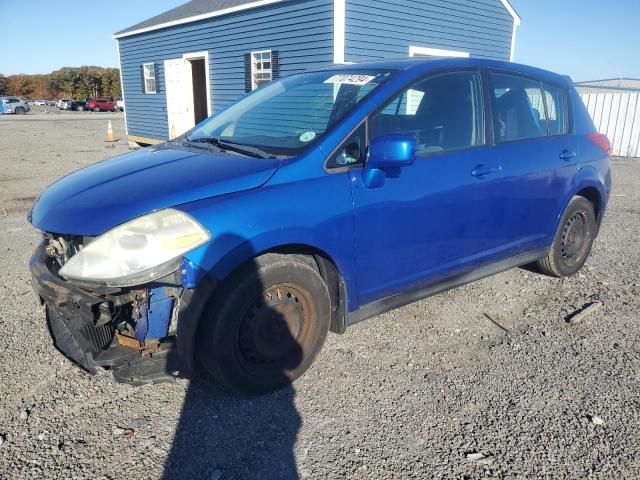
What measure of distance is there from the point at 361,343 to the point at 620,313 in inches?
82.4

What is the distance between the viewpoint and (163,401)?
2.66 m

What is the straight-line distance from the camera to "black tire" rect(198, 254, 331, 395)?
2385 mm

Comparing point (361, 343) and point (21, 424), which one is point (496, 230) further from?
point (21, 424)

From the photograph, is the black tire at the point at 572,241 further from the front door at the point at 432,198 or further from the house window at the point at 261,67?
the house window at the point at 261,67

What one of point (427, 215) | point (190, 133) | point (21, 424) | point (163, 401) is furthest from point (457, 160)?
point (21, 424)

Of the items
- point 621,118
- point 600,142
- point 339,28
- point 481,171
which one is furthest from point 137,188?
point 621,118

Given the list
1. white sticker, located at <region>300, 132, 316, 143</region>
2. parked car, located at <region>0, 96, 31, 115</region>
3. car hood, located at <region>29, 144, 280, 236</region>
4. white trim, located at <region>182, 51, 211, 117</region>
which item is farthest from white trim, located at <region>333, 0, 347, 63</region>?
parked car, located at <region>0, 96, 31, 115</region>

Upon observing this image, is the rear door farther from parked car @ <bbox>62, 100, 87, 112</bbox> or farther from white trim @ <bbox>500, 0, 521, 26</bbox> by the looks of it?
parked car @ <bbox>62, 100, 87, 112</bbox>

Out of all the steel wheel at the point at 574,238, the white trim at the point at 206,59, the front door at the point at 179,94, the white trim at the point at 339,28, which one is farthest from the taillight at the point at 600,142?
the front door at the point at 179,94

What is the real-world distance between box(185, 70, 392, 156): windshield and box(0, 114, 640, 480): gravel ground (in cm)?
139

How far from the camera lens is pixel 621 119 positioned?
14180 millimetres

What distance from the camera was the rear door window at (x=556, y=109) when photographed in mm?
3939

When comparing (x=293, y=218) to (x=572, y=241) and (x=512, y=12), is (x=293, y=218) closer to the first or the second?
(x=572, y=241)

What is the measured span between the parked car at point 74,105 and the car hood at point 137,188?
→ 53.6m
